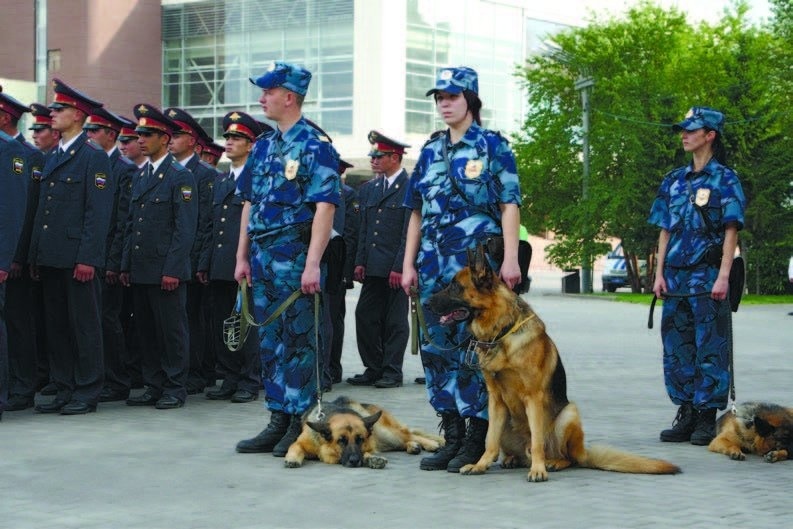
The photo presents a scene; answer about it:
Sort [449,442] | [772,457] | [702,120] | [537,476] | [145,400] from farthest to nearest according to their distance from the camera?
[145,400] → [702,120] → [772,457] → [449,442] → [537,476]

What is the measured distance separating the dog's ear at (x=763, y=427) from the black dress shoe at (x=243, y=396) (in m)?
4.69

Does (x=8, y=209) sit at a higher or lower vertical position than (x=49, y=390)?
higher

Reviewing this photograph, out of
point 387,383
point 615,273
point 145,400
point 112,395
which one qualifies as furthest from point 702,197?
point 615,273

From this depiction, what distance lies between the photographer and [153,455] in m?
8.47

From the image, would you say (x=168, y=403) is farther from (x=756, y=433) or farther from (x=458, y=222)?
(x=756, y=433)

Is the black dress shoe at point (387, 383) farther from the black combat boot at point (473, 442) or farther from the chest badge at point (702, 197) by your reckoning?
the black combat boot at point (473, 442)

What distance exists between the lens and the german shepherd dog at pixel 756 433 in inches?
326

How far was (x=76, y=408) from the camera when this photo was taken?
1054 centimetres

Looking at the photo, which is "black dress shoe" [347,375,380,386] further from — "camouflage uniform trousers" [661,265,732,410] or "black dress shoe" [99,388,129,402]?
"camouflage uniform trousers" [661,265,732,410]

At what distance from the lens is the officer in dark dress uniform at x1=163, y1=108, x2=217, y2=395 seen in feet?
39.1

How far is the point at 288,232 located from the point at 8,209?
2641mm

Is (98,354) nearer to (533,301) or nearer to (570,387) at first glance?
(570,387)

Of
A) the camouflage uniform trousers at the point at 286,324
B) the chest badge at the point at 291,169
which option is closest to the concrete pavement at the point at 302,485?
the camouflage uniform trousers at the point at 286,324

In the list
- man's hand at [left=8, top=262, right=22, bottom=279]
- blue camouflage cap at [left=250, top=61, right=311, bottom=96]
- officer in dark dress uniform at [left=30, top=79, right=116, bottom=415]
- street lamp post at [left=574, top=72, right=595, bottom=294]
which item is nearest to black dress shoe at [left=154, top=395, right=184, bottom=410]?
officer in dark dress uniform at [left=30, top=79, right=116, bottom=415]
